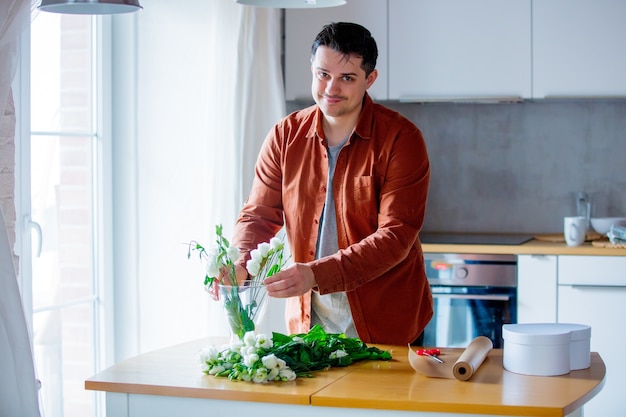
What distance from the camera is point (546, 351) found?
2.08m

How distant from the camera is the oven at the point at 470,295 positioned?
380cm

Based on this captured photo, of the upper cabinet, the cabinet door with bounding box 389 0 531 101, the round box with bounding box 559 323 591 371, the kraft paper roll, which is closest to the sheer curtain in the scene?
the kraft paper roll

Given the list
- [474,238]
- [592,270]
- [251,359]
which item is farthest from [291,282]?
[474,238]

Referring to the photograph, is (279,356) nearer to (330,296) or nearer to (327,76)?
(330,296)

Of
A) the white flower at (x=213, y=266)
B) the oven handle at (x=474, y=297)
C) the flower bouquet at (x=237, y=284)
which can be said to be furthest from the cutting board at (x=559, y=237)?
the white flower at (x=213, y=266)

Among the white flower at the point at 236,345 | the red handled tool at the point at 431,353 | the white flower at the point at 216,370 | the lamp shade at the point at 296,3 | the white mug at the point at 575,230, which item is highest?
the lamp shade at the point at 296,3

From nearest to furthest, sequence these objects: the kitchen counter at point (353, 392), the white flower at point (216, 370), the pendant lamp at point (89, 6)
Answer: the kitchen counter at point (353, 392) < the pendant lamp at point (89, 6) < the white flower at point (216, 370)

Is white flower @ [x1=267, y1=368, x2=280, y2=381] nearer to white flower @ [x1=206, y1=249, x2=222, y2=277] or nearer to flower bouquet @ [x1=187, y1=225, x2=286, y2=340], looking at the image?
flower bouquet @ [x1=187, y1=225, x2=286, y2=340]

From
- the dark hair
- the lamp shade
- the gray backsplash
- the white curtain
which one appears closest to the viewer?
the lamp shade

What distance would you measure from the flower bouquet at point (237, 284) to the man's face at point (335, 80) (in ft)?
1.80

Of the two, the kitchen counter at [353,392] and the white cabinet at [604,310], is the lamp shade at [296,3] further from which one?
the white cabinet at [604,310]

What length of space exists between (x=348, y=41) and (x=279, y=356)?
922 mm

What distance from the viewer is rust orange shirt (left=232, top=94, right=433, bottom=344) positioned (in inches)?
102

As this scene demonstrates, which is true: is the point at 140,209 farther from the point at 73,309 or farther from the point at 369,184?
the point at 369,184
